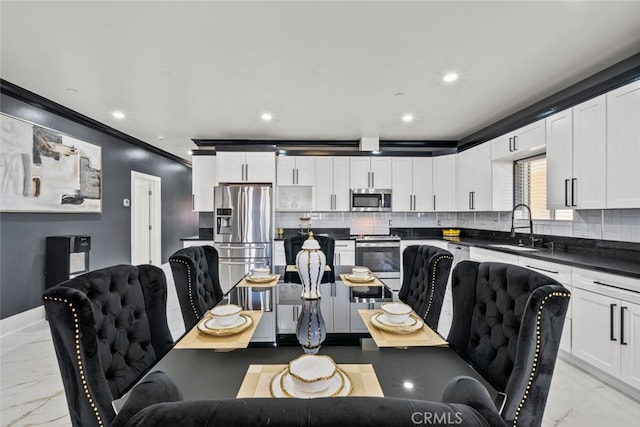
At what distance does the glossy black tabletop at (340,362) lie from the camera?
2.85 ft

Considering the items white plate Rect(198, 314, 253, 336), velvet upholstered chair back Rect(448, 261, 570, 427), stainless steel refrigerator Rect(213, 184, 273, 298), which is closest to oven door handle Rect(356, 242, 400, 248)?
stainless steel refrigerator Rect(213, 184, 273, 298)

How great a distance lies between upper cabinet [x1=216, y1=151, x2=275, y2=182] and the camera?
502cm

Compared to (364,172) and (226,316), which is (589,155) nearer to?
(364,172)

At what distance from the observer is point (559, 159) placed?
9.98 ft

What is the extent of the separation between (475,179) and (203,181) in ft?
14.2

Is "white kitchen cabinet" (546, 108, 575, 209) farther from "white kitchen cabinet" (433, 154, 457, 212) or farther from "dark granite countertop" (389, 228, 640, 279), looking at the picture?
"white kitchen cabinet" (433, 154, 457, 212)

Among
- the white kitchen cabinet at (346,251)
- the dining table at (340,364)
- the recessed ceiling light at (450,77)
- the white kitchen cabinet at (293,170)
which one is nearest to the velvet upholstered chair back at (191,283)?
the dining table at (340,364)

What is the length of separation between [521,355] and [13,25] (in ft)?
11.2

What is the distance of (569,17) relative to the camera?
2.02m

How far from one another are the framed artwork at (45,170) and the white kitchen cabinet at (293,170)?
→ 266 centimetres

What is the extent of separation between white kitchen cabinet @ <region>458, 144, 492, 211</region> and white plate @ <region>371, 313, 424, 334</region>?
11.9 ft

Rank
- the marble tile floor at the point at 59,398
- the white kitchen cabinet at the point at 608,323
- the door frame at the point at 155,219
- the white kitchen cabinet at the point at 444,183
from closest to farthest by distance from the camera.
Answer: the marble tile floor at the point at 59,398 → the white kitchen cabinet at the point at 608,323 → the white kitchen cabinet at the point at 444,183 → the door frame at the point at 155,219

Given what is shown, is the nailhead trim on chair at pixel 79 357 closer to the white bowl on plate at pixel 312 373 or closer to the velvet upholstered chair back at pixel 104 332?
the velvet upholstered chair back at pixel 104 332

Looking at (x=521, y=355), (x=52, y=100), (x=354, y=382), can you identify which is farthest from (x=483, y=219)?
(x=52, y=100)
